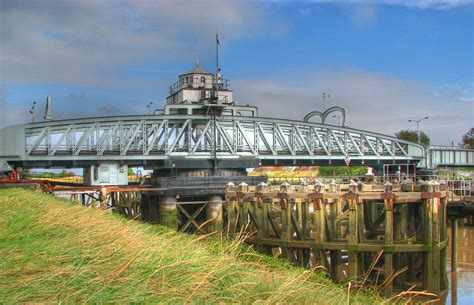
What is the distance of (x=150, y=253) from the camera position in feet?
29.0

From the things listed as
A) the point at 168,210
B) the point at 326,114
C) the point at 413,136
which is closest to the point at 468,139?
the point at 413,136

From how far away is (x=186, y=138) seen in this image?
221 feet

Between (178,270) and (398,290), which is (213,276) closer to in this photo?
(178,270)

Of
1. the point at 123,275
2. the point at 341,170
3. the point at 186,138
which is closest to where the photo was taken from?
the point at 123,275

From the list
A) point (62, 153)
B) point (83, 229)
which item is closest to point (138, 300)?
point (83, 229)

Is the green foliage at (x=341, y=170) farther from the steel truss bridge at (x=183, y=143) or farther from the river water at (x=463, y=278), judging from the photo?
the river water at (x=463, y=278)

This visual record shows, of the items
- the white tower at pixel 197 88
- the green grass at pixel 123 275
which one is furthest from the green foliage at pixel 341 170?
the green grass at pixel 123 275

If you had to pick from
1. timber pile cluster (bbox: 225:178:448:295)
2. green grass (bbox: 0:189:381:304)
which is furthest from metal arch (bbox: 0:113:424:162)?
green grass (bbox: 0:189:381:304)

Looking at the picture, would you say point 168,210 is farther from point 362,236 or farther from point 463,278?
point 463,278

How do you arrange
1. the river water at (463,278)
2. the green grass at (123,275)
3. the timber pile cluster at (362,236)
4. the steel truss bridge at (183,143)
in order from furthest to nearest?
the steel truss bridge at (183,143) < the river water at (463,278) < the timber pile cluster at (362,236) < the green grass at (123,275)

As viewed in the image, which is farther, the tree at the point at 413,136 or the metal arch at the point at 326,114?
the tree at the point at 413,136

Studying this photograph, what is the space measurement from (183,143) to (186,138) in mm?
1065

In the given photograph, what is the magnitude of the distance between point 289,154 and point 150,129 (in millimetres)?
18833

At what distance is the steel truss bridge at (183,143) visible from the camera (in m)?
57.2
